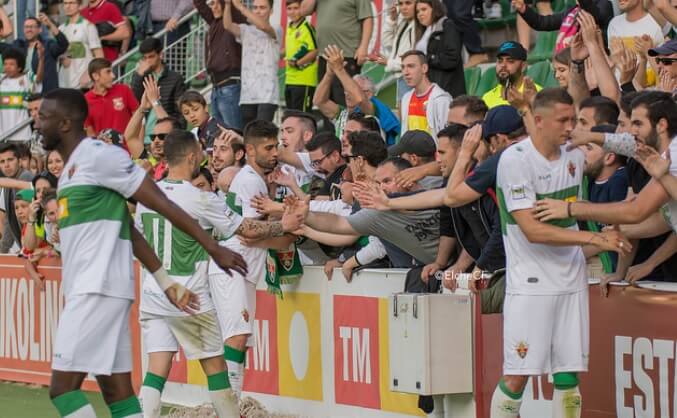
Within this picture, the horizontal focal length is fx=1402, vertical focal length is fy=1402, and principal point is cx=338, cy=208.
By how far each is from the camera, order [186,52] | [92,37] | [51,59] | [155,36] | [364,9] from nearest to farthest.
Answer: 1. [364,9]
2. [51,59]
3. [92,37]
4. [155,36]
5. [186,52]

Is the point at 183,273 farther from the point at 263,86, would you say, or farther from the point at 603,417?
the point at 263,86

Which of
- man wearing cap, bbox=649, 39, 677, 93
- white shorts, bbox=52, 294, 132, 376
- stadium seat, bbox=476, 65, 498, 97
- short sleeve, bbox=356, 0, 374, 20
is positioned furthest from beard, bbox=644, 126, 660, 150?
short sleeve, bbox=356, 0, 374, 20

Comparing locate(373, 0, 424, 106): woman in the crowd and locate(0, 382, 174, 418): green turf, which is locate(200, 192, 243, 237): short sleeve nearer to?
locate(0, 382, 174, 418): green turf

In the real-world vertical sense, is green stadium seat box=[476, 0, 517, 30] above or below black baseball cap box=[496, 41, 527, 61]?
above

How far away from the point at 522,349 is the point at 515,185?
97cm

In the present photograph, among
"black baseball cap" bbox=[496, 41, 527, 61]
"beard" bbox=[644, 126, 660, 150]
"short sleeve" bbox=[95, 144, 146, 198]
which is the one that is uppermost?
"black baseball cap" bbox=[496, 41, 527, 61]

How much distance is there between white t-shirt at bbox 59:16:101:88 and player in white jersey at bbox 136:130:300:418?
9.27m

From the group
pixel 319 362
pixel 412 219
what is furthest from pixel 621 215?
pixel 319 362

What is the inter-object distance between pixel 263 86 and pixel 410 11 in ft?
7.92

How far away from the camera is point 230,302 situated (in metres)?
10.7

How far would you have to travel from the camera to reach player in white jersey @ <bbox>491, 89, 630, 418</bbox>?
824 centimetres

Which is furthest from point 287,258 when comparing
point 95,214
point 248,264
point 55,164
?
point 55,164

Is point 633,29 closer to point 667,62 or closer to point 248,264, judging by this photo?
point 667,62

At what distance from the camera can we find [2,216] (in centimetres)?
1594
